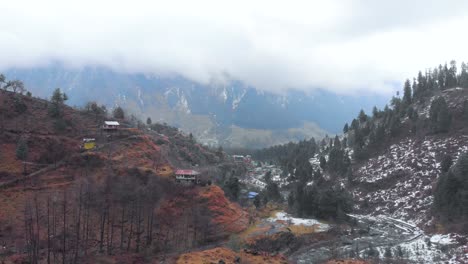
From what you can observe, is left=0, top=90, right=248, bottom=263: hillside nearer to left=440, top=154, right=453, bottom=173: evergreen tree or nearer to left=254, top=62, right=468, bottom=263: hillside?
left=254, top=62, right=468, bottom=263: hillside

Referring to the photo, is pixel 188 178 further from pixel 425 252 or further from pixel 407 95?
pixel 407 95

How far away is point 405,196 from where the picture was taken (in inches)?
4299

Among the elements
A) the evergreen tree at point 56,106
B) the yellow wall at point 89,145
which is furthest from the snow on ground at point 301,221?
the evergreen tree at point 56,106

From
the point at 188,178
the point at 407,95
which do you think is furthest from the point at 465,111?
the point at 188,178

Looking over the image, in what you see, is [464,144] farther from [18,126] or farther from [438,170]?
[18,126]

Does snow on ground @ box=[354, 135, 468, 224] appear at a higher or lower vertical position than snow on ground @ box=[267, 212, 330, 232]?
higher

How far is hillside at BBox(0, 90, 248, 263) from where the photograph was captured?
64875mm

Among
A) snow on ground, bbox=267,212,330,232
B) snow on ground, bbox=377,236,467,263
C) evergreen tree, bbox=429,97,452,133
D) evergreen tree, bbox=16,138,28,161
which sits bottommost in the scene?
snow on ground, bbox=377,236,467,263

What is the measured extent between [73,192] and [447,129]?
10419 cm

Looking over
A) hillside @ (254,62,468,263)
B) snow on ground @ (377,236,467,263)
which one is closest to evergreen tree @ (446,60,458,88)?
hillside @ (254,62,468,263)

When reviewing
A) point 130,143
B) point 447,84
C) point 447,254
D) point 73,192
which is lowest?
point 447,254

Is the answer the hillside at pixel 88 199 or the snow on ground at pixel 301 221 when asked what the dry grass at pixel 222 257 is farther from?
the snow on ground at pixel 301 221

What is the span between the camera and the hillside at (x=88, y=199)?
64875 millimetres

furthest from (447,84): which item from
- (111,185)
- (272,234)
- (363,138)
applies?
(111,185)
